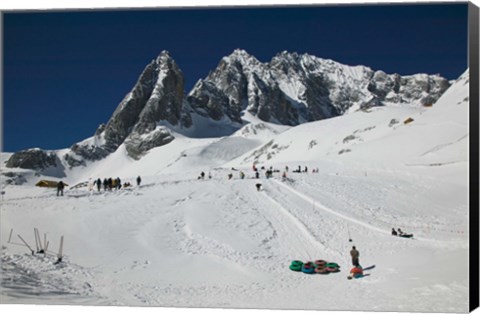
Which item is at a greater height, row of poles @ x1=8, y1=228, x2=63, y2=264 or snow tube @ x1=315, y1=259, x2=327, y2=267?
row of poles @ x1=8, y1=228, x2=63, y2=264

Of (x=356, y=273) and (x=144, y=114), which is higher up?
(x=144, y=114)

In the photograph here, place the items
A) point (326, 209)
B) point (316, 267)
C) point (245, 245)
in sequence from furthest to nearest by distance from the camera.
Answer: point (326, 209) < point (245, 245) < point (316, 267)

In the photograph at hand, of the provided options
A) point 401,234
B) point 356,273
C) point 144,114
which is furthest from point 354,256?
point 144,114

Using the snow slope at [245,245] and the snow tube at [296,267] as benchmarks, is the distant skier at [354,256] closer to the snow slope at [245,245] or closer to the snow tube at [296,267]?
the snow slope at [245,245]

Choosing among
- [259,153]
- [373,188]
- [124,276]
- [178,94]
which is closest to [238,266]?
[124,276]

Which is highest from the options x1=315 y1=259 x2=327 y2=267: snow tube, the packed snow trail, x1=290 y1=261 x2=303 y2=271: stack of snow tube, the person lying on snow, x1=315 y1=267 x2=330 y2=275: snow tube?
the packed snow trail

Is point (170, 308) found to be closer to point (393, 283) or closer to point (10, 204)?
point (393, 283)

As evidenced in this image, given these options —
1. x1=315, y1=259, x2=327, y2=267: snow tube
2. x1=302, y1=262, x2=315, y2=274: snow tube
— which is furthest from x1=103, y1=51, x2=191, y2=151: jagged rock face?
x1=302, y1=262, x2=315, y2=274: snow tube

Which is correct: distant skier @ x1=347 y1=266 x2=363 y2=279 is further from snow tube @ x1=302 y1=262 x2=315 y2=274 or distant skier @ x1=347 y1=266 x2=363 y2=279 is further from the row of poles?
the row of poles

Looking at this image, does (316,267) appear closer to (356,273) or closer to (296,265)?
(296,265)
